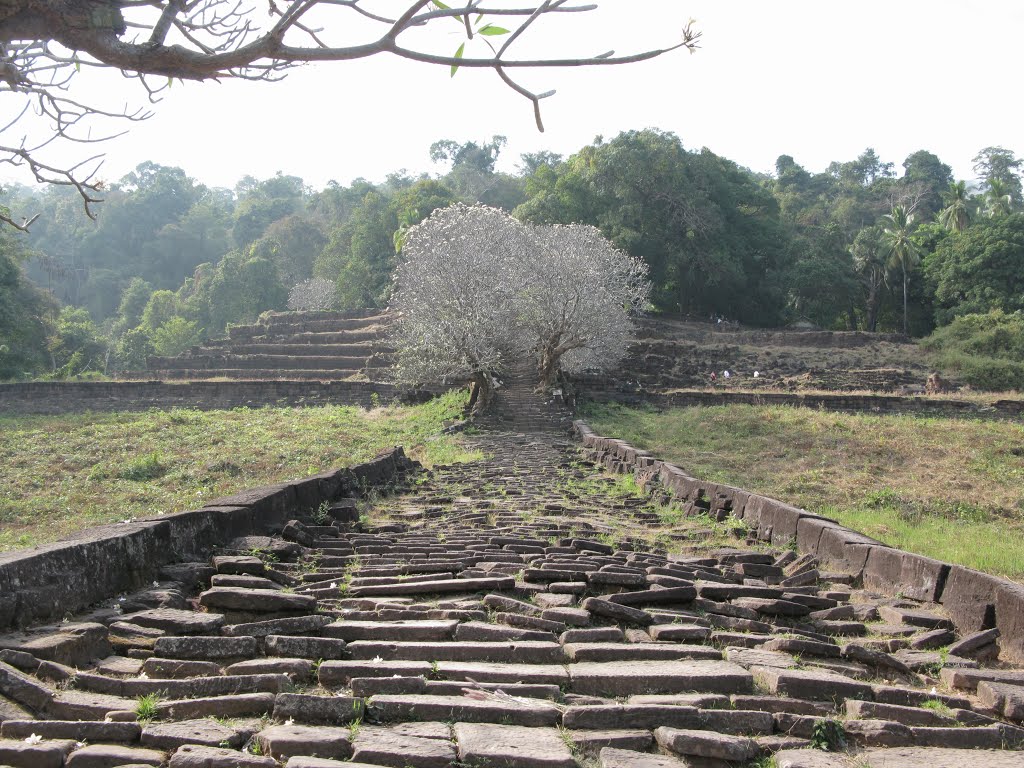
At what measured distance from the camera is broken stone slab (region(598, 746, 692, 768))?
281cm

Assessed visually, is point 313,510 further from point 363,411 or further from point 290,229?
point 290,229

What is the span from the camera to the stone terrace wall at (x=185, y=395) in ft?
96.5

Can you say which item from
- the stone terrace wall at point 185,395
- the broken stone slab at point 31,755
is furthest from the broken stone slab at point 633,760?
the stone terrace wall at point 185,395

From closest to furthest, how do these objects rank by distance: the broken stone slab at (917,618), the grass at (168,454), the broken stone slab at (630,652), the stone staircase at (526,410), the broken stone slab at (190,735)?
the broken stone slab at (190,735) < the broken stone slab at (630,652) < the broken stone slab at (917,618) < the grass at (168,454) < the stone staircase at (526,410)

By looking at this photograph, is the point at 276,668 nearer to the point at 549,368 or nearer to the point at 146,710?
the point at 146,710

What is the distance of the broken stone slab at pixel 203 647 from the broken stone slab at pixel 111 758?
1018 mm

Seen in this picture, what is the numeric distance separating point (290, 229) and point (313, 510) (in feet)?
191

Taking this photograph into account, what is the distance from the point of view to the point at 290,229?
211 feet

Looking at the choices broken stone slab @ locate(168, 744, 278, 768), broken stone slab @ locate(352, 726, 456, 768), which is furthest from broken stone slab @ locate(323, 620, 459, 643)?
broken stone slab @ locate(168, 744, 278, 768)

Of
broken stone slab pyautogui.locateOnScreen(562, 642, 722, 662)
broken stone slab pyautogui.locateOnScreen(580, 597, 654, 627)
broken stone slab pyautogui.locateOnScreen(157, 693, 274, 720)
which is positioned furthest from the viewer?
broken stone slab pyautogui.locateOnScreen(580, 597, 654, 627)

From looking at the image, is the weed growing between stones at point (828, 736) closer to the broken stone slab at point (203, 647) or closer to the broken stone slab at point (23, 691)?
the broken stone slab at point (203, 647)

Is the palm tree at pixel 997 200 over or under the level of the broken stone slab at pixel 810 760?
over

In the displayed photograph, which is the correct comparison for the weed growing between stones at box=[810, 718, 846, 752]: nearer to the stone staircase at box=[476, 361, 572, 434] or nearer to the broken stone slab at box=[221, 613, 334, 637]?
the broken stone slab at box=[221, 613, 334, 637]

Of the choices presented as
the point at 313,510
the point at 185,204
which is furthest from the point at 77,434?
the point at 185,204
